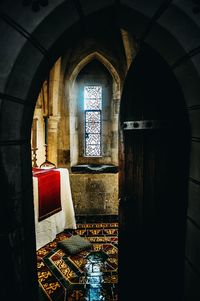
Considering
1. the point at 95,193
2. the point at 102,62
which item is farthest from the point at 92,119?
the point at 95,193

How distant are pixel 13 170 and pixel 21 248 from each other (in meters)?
0.61

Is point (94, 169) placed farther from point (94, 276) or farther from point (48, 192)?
point (94, 276)

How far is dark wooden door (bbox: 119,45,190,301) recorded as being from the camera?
191 cm

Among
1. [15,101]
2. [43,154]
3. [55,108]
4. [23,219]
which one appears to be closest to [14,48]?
[15,101]

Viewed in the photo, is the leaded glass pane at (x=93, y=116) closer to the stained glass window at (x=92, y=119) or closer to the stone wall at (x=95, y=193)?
the stained glass window at (x=92, y=119)

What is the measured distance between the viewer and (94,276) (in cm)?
337

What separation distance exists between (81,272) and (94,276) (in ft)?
0.79

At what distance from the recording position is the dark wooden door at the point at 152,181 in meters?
1.91

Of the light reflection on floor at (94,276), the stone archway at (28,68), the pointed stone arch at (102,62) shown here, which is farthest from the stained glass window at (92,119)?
the stone archway at (28,68)

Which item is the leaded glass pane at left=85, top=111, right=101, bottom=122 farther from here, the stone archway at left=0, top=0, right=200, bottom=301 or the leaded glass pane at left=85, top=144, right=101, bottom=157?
the stone archway at left=0, top=0, right=200, bottom=301

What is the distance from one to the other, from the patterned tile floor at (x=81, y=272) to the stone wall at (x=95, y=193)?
47.3 inches

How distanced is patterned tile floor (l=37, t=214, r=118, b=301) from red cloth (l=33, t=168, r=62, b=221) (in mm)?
708

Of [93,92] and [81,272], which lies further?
[93,92]

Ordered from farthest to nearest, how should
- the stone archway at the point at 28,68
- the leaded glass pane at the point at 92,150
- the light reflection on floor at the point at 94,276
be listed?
the leaded glass pane at the point at 92,150 → the light reflection on floor at the point at 94,276 → the stone archway at the point at 28,68
